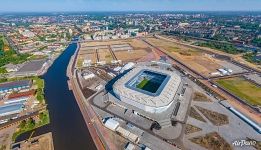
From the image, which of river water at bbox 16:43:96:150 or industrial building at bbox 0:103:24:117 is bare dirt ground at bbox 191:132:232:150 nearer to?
river water at bbox 16:43:96:150

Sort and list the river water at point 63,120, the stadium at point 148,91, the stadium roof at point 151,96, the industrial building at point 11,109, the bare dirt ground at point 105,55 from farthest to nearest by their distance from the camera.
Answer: the bare dirt ground at point 105,55 < the industrial building at point 11,109 < the stadium at point 148,91 < the stadium roof at point 151,96 < the river water at point 63,120

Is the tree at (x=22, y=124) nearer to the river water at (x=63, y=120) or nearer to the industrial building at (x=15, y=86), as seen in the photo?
the river water at (x=63, y=120)

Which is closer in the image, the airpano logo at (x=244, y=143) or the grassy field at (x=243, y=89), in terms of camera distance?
the airpano logo at (x=244, y=143)

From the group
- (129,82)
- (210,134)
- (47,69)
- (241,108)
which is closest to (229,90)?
(241,108)

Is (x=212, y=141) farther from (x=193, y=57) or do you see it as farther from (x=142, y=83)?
(x=193, y=57)

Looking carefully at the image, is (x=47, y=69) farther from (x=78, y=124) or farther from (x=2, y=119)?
(x=78, y=124)

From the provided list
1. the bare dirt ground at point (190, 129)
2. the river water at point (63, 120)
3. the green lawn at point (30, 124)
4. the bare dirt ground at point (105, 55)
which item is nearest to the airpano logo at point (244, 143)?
the bare dirt ground at point (190, 129)

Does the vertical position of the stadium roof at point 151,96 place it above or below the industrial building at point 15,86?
above

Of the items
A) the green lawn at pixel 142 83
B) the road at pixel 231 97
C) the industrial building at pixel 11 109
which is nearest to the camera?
the road at pixel 231 97

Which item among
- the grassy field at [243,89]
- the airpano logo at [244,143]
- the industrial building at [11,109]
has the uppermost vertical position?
the grassy field at [243,89]
